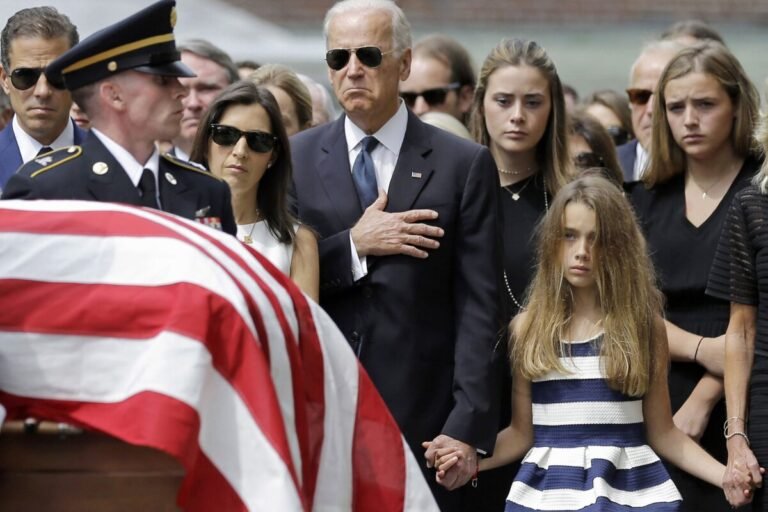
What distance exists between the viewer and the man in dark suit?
16.6ft

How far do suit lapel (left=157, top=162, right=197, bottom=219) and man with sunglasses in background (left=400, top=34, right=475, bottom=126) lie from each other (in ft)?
11.6

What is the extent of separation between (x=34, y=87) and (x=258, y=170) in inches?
33.7

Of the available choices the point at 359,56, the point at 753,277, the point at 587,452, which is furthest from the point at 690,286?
the point at 359,56

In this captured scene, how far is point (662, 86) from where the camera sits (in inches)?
237

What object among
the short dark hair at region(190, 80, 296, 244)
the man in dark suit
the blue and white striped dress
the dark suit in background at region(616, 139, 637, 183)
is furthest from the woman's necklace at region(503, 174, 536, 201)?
the dark suit in background at region(616, 139, 637, 183)

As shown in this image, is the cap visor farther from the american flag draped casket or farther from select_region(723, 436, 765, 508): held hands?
select_region(723, 436, 765, 508): held hands

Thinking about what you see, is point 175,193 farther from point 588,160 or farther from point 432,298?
point 588,160


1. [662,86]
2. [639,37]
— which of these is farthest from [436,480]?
Result: [639,37]

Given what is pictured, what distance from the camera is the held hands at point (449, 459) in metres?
5.01

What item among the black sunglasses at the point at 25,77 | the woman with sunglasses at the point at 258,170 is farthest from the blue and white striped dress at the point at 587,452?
the black sunglasses at the point at 25,77

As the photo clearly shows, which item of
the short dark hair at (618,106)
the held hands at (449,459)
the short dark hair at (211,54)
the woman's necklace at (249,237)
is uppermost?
the woman's necklace at (249,237)

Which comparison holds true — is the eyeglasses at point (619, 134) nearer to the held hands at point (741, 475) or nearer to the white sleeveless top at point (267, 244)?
the held hands at point (741, 475)

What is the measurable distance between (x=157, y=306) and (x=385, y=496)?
0.78 metres

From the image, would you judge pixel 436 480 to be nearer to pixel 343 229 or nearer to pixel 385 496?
pixel 343 229
